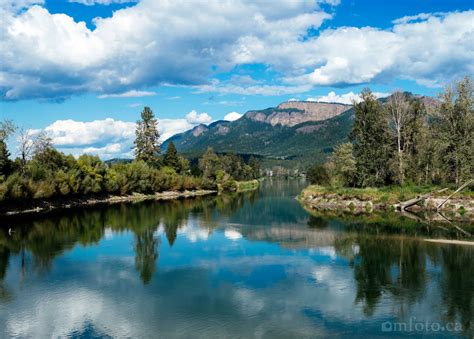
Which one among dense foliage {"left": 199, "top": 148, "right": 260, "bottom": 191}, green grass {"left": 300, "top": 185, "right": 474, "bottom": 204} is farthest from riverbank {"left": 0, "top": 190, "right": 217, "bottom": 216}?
green grass {"left": 300, "top": 185, "right": 474, "bottom": 204}

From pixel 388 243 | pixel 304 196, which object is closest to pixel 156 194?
pixel 304 196

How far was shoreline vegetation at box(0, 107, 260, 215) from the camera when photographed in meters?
65.2

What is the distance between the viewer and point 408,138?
219 ft

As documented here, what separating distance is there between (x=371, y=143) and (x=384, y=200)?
9011mm

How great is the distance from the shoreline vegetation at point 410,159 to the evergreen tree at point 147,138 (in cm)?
5210

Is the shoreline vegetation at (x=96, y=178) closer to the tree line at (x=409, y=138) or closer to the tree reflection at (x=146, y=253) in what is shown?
the tree reflection at (x=146, y=253)

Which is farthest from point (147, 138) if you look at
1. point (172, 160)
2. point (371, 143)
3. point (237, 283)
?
point (237, 283)

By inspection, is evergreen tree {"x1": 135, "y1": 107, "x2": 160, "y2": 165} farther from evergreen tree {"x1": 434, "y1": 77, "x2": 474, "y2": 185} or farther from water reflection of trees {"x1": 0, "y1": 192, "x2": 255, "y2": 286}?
evergreen tree {"x1": 434, "y1": 77, "x2": 474, "y2": 185}

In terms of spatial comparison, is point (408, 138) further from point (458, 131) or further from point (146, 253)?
point (146, 253)

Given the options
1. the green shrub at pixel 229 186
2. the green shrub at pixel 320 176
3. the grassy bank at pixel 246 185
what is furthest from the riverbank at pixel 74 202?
the grassy bank at pixel 246 185

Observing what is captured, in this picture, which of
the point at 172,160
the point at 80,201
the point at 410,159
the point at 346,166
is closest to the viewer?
the point at 410,159

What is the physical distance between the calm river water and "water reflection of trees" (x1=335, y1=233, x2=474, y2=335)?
0.22ft

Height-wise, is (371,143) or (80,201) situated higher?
(371,143)

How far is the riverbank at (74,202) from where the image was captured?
62172 millimetres
